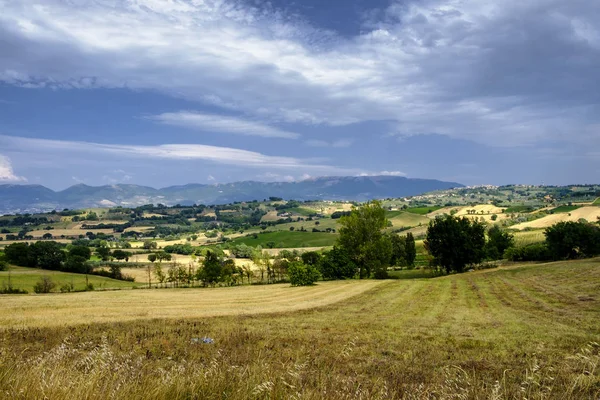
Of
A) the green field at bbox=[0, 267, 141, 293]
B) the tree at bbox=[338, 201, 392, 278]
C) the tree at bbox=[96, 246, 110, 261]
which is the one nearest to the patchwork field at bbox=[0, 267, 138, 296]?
the green field at bbox=[0, 267, 141, 293]

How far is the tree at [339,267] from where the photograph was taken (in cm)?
8406

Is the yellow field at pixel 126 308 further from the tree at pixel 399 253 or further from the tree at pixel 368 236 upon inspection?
the tree at pixel 399 253

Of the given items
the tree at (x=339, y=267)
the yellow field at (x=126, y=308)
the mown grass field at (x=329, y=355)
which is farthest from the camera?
the tree at (x=339, y=267)

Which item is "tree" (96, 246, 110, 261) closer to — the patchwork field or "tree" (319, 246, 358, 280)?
the patchwork field

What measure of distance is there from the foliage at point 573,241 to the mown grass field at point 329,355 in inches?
2587

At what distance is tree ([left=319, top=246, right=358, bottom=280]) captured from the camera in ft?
276

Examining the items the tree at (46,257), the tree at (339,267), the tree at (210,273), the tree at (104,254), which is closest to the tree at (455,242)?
the tree at (339,267)

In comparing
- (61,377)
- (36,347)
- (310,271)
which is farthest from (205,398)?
(310,271)

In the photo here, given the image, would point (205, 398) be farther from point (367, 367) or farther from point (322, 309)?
point (322, 309)

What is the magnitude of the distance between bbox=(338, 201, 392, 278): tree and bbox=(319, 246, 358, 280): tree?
2.05 meters

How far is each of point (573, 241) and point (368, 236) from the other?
51.0m

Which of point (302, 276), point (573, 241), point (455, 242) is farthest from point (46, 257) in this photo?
point (573, 241)

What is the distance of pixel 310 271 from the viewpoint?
247 ft

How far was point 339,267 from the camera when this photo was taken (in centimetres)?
8419
